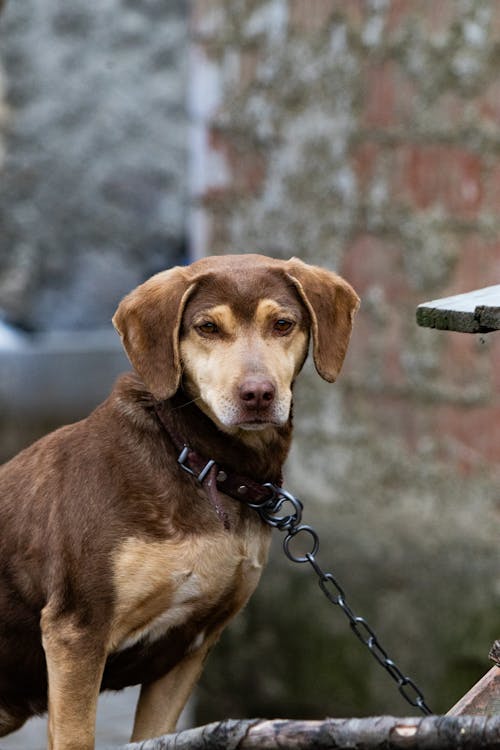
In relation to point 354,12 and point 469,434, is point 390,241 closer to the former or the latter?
point 469,434

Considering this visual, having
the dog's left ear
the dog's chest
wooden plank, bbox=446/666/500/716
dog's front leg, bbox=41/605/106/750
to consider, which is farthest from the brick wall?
wooden plank, bbox=446/666/500/716

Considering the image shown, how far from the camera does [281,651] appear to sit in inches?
252

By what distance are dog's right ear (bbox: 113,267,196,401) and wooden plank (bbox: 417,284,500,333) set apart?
634 mm

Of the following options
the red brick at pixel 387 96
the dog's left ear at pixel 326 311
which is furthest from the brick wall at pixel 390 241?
the dog's left ear at pixel 326 311

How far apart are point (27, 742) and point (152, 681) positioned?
10.8 feet

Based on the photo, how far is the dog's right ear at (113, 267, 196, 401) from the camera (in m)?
3.09

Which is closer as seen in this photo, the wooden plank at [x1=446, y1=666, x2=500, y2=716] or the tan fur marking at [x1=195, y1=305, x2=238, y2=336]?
the wooden plank at [x1=446, y1=666, x2=500, y2=716]

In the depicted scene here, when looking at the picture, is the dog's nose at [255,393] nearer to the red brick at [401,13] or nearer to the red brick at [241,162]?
the red brick at [401,13]

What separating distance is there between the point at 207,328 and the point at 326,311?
0.30m

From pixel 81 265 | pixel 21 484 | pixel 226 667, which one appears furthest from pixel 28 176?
pixel 21 484

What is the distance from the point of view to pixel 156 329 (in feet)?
10.3

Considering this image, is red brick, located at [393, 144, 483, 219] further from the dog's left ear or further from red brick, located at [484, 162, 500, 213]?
the dog's left ear

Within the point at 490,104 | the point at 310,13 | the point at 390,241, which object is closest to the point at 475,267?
the point at 390,241

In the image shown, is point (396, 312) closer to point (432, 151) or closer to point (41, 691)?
point (432, 151)
